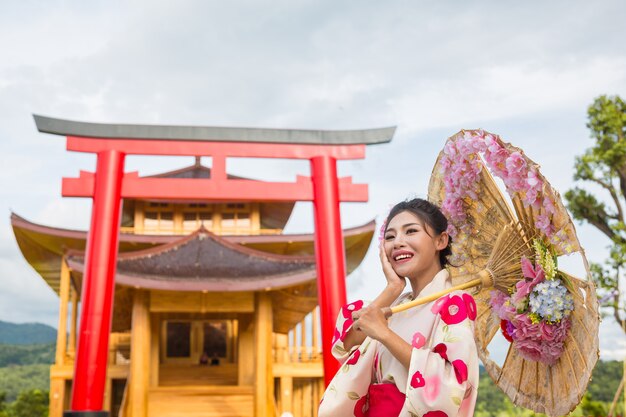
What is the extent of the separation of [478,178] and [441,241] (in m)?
0.43

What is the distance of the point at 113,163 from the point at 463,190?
307 inches

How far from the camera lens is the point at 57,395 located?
14125 mm

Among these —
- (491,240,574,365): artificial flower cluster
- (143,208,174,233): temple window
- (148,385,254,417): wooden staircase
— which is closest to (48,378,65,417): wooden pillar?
(148,385,254,417): wooden staircase

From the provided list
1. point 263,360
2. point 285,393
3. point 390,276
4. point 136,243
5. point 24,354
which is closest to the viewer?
point 390,276

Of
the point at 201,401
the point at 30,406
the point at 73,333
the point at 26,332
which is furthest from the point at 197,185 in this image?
the point at 26,332

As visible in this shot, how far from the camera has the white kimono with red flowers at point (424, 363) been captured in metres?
1.95

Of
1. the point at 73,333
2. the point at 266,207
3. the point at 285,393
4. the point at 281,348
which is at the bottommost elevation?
the point at 285,393

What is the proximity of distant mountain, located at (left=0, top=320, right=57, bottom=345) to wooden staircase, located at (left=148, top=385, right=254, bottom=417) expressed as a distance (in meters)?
116

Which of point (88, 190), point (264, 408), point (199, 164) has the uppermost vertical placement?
point (199, 164)

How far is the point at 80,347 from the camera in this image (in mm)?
8930

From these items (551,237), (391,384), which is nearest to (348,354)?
(391,384)

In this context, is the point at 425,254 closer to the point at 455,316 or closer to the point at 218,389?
the point at 455,316

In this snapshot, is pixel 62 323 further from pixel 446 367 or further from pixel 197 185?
pixel 446 367

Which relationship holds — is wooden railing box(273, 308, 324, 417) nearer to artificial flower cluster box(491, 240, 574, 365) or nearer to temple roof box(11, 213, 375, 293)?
temple roof box(11, 213, 375, 293)
